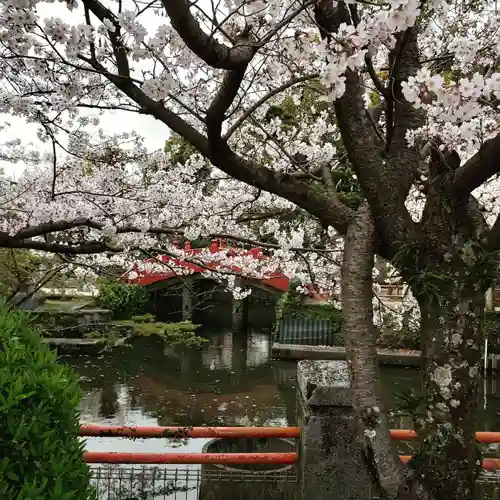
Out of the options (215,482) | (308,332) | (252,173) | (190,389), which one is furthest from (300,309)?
(252,173)

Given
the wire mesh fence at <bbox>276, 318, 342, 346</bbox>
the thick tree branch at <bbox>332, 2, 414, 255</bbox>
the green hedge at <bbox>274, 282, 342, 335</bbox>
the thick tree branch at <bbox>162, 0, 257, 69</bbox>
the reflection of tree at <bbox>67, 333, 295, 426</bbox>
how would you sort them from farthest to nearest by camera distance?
the wire mesh fence at <bbox>276, 318, 342, 346</bbox> < the green hedge at <bbox>274, 282, 342, 335</bbox> < the reflection of tree at <bbox>67, 333, 295, 426</bbox> < the thick tree branch at <bbox>332, 2, 414, 255</bbox> < the thick tree branch at <bbox>162, 0, 257, 69</bbox>

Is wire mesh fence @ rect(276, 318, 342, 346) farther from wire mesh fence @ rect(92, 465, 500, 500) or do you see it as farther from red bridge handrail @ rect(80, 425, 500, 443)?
red bridge handrail @ rect(80, 425, 500, 443)

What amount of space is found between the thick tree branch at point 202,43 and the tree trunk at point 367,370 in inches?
38.6

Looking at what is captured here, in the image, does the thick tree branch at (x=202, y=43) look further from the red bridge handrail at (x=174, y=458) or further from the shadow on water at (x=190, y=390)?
the shadow on water at (x=190, y=390)

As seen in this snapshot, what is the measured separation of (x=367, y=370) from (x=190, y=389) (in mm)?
11255

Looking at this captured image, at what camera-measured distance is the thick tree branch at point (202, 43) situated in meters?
1.92

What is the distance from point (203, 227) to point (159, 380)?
8.24 metres

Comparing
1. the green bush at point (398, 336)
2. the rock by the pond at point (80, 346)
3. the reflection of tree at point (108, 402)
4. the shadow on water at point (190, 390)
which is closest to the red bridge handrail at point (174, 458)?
the shadow on water at point (190, 390)

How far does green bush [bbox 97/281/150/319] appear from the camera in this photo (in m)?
19.4

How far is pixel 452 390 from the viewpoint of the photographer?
2.25m

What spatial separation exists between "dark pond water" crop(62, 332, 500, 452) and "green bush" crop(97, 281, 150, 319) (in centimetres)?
222

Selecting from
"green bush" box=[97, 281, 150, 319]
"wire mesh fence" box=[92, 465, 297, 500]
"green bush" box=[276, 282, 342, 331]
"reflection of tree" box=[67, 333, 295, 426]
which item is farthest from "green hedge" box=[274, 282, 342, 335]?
"wire mesh fence" box=[92, 465, 297, 500]

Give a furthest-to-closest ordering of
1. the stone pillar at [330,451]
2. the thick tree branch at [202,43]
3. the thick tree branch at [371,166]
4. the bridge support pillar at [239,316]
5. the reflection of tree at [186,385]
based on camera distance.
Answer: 1. the bridge support pillar at [239,316]
2. the reflection of tree at [186,385]
3. the stone pillar at [330,451]
4. the thick tree branch at [371,166]
5. the thick tree branch at [202,43]

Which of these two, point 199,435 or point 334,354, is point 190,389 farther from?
point 199,435
